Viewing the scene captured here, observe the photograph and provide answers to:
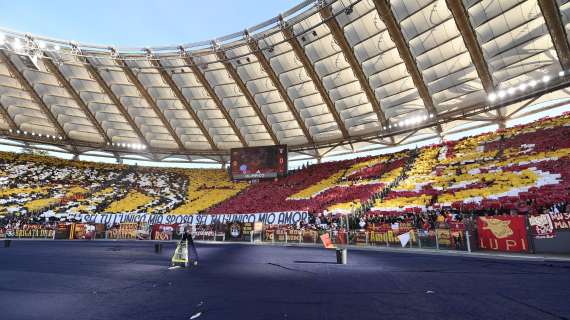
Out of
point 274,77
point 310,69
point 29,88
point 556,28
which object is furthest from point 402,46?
point 29,88

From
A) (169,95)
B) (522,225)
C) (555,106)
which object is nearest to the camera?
(522,225)

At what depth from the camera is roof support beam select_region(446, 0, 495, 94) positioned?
2331 centimetres

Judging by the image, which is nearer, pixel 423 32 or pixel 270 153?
pixel 423 32

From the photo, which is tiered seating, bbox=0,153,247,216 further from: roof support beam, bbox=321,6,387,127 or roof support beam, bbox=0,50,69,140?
roof support beam, bbox=321,6,387,127

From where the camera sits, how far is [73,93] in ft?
117

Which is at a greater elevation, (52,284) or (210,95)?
(210,95)

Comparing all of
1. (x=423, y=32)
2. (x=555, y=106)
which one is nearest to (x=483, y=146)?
(x=555, y=106)

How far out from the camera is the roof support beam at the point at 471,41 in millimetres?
23312

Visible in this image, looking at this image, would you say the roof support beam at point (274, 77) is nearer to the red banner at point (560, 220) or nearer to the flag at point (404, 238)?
the flag at point (404, 238)

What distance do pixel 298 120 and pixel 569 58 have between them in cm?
2354

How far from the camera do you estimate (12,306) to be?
636 cm

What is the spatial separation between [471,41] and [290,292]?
81.9ft

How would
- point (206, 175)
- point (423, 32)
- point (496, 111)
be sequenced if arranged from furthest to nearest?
point (206, 175) → point (496, 111) → point (423, 32)

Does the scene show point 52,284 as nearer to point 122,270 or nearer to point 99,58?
point 122,270
